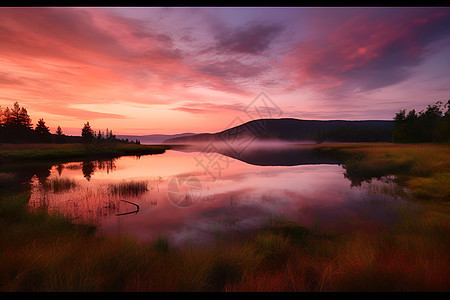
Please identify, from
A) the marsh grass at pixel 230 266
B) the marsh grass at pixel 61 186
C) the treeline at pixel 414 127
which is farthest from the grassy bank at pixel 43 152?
the treeline at pixel 414 127

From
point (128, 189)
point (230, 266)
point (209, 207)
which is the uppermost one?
point (230, 266)

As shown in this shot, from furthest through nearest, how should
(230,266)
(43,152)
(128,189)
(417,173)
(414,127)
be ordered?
(414,127)
(43,152)
(417,173)
(128,189)
(230,266)

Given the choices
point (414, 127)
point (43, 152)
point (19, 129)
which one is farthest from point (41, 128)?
point (414, 127)

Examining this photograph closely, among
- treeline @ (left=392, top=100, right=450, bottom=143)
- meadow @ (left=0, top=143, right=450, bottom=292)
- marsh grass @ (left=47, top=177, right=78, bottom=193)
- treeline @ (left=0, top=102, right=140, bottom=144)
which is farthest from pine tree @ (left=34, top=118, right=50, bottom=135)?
treeline @ (left=392, top=100, right=450, bottom=143)

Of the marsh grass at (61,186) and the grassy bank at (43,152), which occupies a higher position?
the grassy bank at (43,152)

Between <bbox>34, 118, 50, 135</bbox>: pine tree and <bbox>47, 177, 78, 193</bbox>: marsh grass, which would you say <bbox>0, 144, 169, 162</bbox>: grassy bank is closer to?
<bbox>47, 177, 78, 193</bbox>: marsh grass

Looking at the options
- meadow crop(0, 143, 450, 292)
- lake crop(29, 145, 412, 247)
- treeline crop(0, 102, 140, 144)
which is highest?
treeline crop(0, 102, 140, 144)

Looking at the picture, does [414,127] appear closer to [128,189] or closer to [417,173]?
[417,173]

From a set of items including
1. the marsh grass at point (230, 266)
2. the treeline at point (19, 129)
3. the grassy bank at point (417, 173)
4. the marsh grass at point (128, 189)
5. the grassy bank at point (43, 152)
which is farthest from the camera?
the treeline at point (19, 129)

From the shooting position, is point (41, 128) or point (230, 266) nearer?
point (230, 266)

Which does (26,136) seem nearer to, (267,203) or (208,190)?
(208,190)

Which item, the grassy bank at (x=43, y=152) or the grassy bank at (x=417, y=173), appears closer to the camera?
the grassy bank at (x=417, y=173)

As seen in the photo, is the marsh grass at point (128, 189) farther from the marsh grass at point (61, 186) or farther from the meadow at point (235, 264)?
the meadow at point (235, 264)

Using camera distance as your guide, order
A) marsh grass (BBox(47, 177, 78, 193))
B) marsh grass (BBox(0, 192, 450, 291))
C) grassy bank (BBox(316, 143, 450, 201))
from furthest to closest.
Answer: marsh grass (BBox(47, 177, 78, 193))
grassy bank (BBox(316, 143, 450, 201))
marsh grass (BBox(0, 192, 450, 291))
